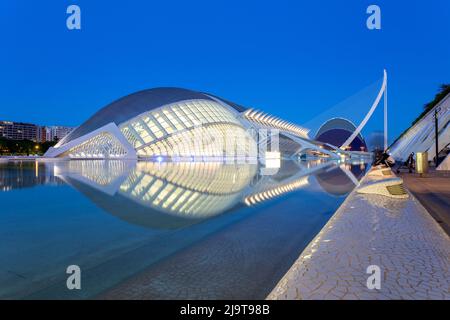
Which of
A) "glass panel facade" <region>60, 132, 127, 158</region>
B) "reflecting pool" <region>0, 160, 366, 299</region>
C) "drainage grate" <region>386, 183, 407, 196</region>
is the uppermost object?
"glass panel facade" <region>60, 132, 127, 158</region>

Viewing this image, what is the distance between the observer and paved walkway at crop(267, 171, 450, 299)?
270cm

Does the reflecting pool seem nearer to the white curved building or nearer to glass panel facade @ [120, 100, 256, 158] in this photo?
glass panel facade @ [120, 100, 256, 158]

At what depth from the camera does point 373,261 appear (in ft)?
11.2

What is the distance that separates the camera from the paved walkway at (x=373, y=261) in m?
2.70

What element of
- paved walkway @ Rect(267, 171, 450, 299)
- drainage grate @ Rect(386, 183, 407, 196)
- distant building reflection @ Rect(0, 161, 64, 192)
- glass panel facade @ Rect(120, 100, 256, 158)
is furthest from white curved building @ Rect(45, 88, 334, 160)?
paved walkway @ Rect(267, 171, 450, 299)

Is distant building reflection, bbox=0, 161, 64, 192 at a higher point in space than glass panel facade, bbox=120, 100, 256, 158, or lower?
lower

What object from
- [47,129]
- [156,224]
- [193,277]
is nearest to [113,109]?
[156,224]

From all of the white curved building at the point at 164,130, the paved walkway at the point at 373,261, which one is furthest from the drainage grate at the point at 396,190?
the white curved building at the point at 164,130

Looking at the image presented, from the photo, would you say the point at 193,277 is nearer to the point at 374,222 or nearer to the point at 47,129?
the point at 374,222

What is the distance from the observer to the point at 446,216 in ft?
20.4

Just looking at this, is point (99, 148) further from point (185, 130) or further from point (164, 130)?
point (185, 130)

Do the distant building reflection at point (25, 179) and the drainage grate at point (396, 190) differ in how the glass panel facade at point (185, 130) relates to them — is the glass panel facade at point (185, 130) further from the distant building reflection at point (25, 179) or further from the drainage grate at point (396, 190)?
the drainage grate at point (396, 190)
